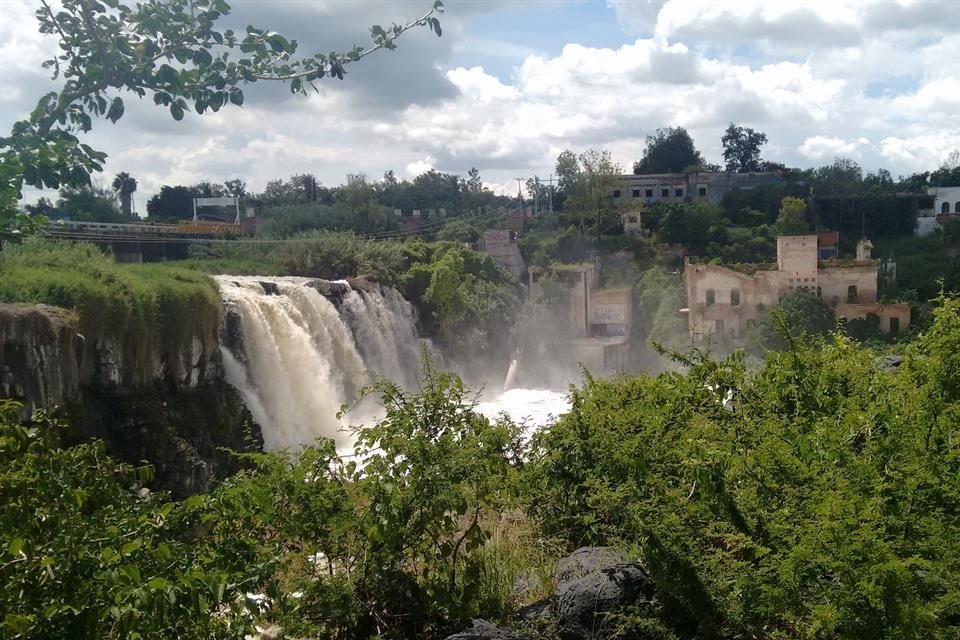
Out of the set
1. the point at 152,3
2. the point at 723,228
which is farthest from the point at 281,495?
the point at 723,228

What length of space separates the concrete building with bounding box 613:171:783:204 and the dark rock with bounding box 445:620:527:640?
30.1 m

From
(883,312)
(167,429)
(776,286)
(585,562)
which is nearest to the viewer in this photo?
(585,562)

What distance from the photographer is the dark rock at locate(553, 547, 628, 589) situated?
325cm

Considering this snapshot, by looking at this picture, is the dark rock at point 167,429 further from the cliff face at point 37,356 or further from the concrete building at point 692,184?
the concrete building at point 692,184

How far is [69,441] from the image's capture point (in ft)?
31.3

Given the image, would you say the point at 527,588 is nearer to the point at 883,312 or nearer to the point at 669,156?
the point at 883,312

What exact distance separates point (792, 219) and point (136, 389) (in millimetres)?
22478

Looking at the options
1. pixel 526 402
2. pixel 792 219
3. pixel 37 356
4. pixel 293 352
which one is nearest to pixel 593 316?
pixel 526 402

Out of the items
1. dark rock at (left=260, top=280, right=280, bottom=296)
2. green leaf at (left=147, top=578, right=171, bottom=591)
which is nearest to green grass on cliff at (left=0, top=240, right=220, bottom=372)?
dark rock at (left=260, top=280, right=280, bottom=296)

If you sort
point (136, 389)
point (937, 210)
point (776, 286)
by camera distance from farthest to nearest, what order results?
point (937, 210)
point (776, 286)
point (136, 389)

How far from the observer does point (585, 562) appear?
134 inches

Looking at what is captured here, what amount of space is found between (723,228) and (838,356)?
23621 millimetres

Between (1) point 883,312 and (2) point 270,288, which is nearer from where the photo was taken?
(2) point 270,288

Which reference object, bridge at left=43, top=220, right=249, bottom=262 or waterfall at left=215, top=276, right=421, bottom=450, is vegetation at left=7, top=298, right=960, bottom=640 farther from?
bridge at left=43, top=220, right=249, bottom=262
